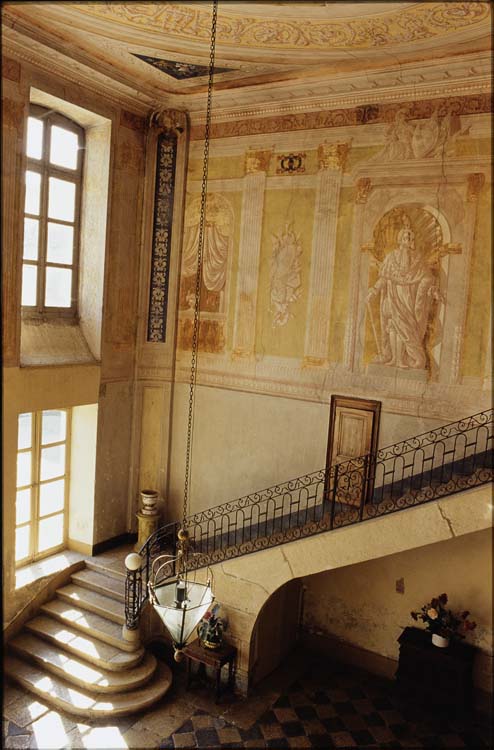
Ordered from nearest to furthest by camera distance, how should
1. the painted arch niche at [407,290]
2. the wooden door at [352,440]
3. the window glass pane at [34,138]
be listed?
the painted arch niche at [407,290], the wooden door at [352,440], the window glass pane at [34,138]

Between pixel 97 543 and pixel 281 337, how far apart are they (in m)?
3.96

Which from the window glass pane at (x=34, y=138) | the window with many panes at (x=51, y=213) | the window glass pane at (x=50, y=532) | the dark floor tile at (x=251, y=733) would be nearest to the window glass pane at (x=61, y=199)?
the window with many panes at (x=51, y=213)

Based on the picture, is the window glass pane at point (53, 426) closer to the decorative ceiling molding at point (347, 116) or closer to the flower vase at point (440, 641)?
the decorative ceiling molding at point (347, 116)

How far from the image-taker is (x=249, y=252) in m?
8.51

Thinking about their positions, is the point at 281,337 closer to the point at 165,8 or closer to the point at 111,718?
the point at 165,8

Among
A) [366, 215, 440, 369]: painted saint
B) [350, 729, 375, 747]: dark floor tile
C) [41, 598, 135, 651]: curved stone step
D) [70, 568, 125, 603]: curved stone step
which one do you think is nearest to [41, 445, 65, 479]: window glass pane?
[70, 568, 125, 603]: curved stone step

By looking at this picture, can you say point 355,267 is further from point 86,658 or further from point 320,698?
point 86,658

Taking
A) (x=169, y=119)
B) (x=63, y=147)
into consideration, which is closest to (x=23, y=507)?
(x=63, y=147)

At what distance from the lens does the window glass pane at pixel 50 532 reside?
28.0 ft

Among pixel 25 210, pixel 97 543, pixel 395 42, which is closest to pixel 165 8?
pixel 395 42

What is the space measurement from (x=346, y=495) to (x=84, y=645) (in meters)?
3.68

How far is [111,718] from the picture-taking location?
6.79 meters

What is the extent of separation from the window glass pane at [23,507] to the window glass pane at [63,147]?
4.43 metres

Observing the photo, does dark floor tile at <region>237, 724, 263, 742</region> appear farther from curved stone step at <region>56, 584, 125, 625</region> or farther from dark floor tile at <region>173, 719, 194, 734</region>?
curved stone step at <region>56, 584, 125, 625</region>
